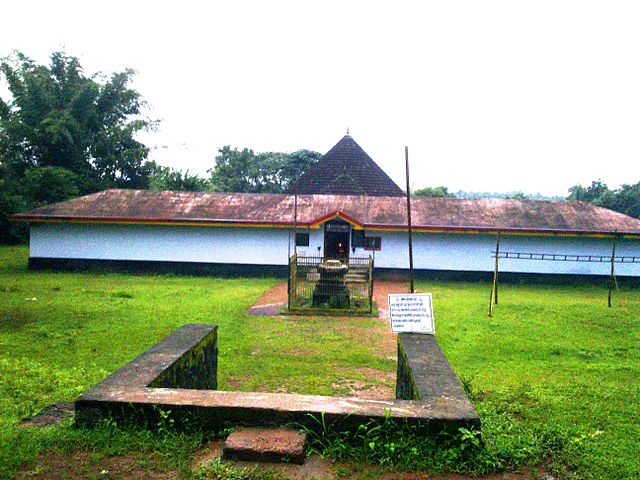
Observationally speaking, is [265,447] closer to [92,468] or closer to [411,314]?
[92,468]

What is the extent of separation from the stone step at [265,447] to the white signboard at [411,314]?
8.15 feet

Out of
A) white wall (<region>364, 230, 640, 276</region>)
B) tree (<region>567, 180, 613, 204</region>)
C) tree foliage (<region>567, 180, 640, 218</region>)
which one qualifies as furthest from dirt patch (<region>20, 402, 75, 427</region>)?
tree (<region>567, 180, 613, 204</region>)

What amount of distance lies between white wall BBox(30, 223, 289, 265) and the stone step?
626 inches

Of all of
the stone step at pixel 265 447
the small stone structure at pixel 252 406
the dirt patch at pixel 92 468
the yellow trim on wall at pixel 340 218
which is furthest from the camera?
the yellow trim on wall at pixel 340 218

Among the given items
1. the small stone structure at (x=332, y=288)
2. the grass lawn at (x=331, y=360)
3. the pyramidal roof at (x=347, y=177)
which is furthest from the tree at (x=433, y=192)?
the small stone structure at (x=332, y=288)

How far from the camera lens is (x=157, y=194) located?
21.6 metres

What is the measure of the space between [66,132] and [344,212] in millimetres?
21433

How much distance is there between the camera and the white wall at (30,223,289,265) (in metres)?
19.3

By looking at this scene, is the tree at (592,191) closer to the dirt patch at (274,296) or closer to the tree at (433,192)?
the tree at (433,192)

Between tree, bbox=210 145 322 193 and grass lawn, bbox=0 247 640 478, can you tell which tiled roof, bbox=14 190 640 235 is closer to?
grass lawn, bbox=0 247 640 478

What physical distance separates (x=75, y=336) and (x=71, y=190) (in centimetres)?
2383

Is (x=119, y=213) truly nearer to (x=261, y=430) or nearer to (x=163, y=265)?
(x=163, y=265)

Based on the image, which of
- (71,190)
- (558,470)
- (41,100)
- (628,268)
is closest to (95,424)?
(558,470)

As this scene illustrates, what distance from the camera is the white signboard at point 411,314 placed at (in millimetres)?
5512
